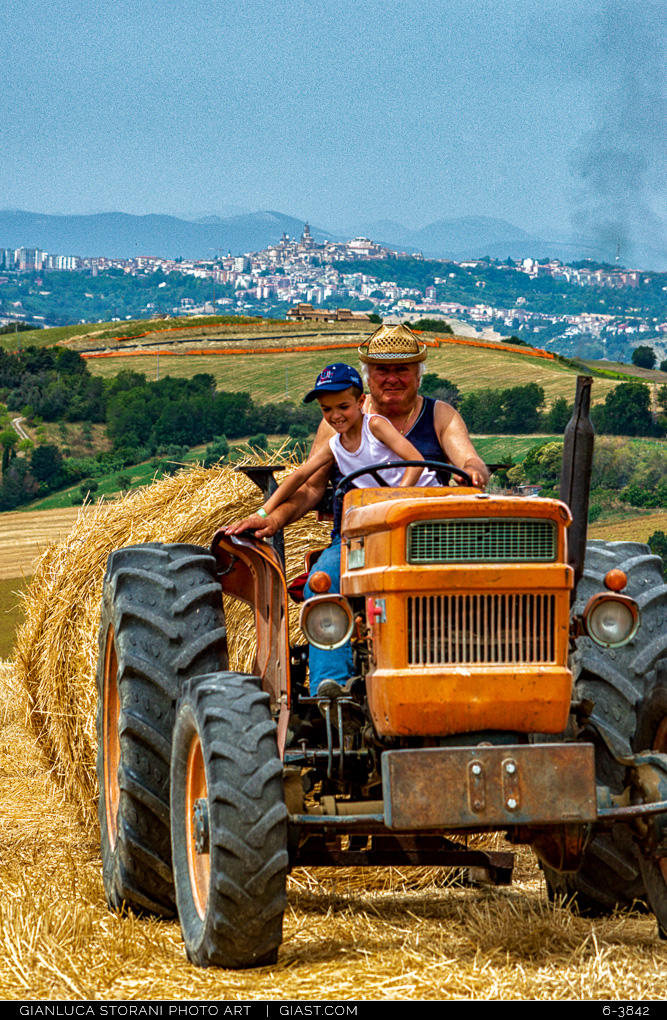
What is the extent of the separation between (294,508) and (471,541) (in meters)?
1.57

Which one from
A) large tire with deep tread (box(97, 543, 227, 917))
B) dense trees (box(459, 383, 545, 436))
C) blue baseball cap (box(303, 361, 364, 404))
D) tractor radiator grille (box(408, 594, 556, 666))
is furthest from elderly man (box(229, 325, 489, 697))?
dense trees (box(459, 383, 545, 436))

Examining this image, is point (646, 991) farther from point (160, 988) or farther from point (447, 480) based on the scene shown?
point (447, 480)

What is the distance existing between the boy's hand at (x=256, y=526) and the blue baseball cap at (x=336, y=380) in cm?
52

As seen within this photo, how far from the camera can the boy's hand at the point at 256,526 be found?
5625 mm

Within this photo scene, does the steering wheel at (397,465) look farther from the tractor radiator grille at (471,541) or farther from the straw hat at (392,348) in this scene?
the straw hat at (392,348)

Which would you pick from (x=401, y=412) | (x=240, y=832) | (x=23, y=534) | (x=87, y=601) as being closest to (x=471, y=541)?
(x=240, y=832)

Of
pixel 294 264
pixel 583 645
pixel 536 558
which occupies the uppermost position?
pixel 294 264

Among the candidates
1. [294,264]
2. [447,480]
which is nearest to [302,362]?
A: [447,480]

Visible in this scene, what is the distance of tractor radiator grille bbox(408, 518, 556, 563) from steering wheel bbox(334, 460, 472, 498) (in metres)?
0.39

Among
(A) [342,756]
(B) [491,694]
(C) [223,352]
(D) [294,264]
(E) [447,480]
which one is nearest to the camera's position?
(B) [491,694]

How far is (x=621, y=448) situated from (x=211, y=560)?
2200cm

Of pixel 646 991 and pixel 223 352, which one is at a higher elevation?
pixel 223 352

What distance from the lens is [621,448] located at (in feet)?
87.8

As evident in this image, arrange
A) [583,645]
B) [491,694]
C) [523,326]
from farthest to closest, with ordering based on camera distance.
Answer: [523,326]
[583,645]
[491,694]
